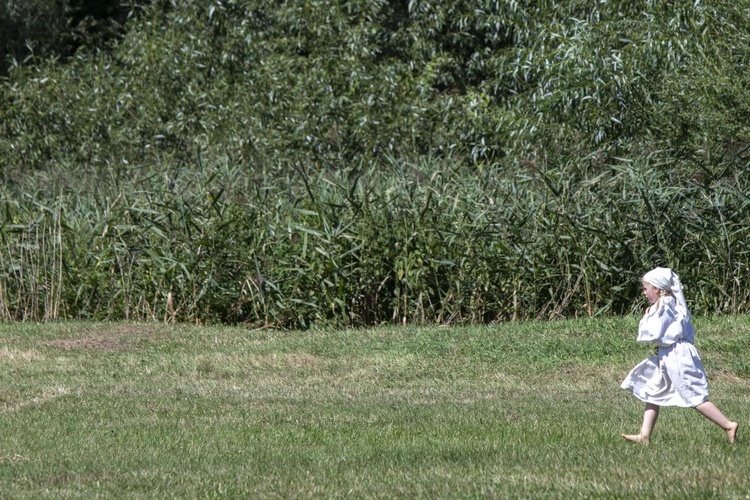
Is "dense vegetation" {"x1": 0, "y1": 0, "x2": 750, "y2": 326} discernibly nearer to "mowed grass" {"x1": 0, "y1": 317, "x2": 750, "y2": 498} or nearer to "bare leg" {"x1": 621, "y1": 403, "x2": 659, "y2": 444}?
"mowed grass" {"x1": 0, "y1": 317, "x2": 750, "y2": 498}

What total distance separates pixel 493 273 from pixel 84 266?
15.4 feet

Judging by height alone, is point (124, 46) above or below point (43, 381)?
above

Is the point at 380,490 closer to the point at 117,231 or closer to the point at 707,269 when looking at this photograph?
the point at 707,269

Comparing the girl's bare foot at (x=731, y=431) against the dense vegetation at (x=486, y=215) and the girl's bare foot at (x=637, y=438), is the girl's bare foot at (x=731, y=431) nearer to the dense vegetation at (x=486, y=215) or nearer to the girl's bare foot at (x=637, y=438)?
the girl's bare foot at (x=637, y=438)

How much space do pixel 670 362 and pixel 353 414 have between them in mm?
2366

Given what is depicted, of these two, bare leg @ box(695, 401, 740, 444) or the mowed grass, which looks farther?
bare leg @ box(695, 401, 740, 444)

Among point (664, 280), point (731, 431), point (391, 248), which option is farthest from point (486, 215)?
point (731, 431)

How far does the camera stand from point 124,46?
67.1 feet

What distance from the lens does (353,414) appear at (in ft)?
26.5

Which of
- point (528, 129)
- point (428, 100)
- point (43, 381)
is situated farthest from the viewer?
point (428, 100)

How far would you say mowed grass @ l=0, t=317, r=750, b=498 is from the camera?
19.5 ft

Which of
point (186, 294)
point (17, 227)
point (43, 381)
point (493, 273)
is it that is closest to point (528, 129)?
point (493, 273)

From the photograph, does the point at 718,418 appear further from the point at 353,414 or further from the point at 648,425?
the point at 353,414

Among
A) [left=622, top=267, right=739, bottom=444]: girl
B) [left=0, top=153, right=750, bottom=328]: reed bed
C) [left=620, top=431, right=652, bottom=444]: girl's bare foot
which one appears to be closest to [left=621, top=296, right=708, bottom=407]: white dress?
[left=622, top=267, right=739, bottom=444]: girl
